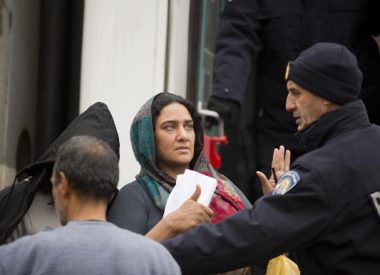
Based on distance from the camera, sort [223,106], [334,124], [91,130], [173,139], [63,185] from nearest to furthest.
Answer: [63,185] → [334,124] → [91,130] → [173,139] → [223,106]

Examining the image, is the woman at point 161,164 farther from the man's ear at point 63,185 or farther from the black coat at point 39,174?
the man's ear at point 63,185

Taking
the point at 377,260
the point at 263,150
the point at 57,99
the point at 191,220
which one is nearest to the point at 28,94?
the point at 57,99

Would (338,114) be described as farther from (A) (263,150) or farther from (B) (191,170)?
(A) (263,150)

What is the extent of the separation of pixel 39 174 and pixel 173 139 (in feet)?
1.99

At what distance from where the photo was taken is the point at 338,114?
15.6 feet

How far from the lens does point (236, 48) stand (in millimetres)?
6879

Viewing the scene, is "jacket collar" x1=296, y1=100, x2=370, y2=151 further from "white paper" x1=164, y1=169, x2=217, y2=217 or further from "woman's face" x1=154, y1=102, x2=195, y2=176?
"woman's face" x1=154, y1=102, x2=195, y2=176

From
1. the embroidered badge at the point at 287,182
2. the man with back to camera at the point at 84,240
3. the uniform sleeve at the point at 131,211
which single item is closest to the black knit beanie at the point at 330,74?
the embroidered badge at the point at 287,182

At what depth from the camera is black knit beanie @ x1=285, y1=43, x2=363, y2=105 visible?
4.79 meters

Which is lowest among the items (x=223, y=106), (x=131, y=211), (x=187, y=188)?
(x=131, y=211)

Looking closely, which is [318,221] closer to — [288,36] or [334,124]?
[334,124]

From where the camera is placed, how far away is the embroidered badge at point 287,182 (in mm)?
4602

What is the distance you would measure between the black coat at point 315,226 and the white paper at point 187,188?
0.88ft

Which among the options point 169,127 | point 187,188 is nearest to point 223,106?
point 169,127
